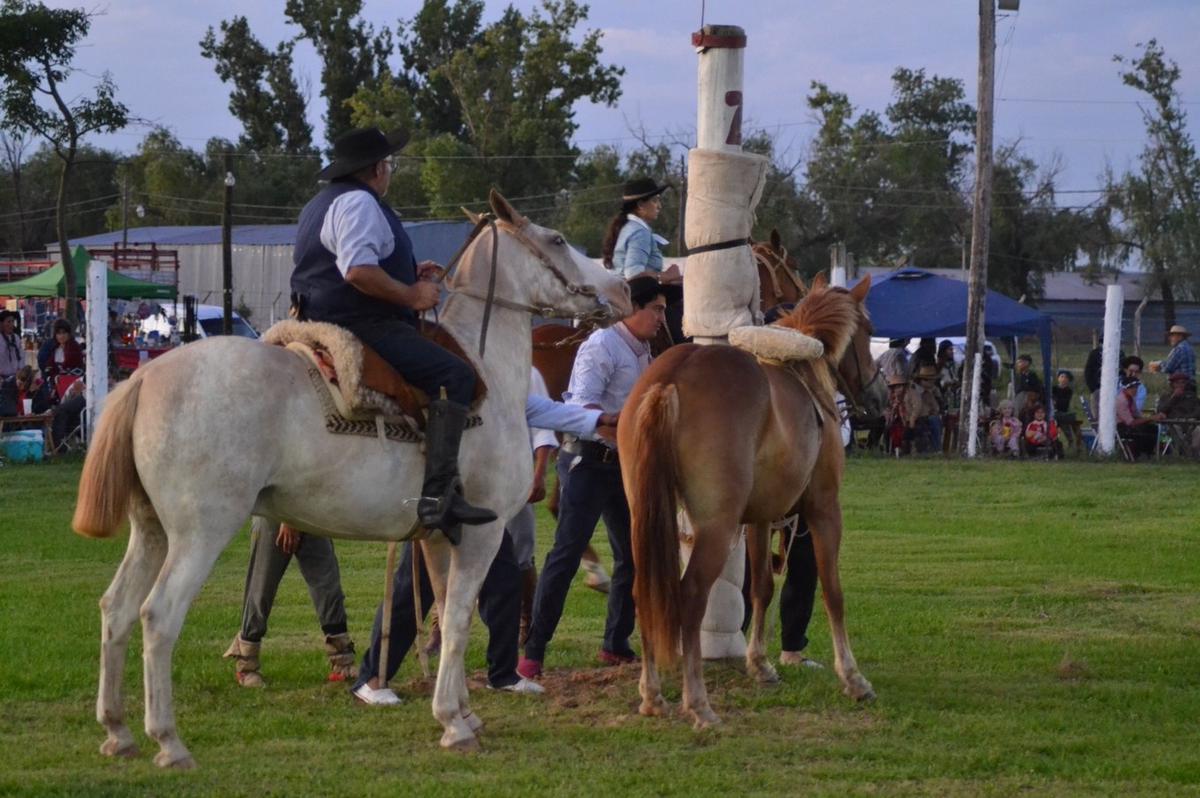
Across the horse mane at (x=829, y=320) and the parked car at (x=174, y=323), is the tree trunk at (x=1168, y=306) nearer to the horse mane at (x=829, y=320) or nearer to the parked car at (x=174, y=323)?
the parked car at (x=174, y=323)

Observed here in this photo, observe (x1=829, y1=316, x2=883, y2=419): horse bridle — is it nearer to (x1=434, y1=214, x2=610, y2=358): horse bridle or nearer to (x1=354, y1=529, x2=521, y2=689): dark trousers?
(x1=434, y1=214, x2=610, y2=358): horse bridle

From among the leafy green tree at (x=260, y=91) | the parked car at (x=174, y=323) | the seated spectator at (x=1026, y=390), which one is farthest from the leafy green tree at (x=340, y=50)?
the seated spectator at (x=1026, y=390)

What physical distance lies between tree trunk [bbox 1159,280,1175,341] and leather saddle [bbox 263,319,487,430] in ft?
193

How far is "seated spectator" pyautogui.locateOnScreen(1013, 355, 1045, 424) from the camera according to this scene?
80.4ft

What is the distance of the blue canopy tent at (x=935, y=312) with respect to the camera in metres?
25.5

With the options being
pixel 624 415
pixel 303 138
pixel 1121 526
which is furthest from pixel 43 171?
pixel 624 415

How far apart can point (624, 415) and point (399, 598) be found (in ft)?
4.76

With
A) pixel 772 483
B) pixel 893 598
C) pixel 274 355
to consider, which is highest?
pixel 274 355

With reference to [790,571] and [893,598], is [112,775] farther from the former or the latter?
[893,598]

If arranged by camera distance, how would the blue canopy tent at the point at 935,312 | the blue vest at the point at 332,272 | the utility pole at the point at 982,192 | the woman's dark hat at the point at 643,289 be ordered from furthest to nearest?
the blue canopy tent at the point at 935,312 < the utility pole at the point at 982,192 < the woman's dark hat at the point at 643,289 < the blue vest at the point at 332,272

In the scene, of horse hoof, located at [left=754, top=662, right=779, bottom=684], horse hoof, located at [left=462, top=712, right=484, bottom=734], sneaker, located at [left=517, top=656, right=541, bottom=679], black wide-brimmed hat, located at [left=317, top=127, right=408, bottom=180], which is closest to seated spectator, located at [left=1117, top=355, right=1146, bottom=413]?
horse hoof, located at [left=754, top=662, right=779, bottom=684]

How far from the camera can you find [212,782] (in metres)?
6.06

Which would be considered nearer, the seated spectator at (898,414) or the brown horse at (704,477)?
the brown horse at (704,477)

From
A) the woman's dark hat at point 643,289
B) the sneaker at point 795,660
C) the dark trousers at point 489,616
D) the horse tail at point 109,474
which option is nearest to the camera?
the horse tail at point 109,474
